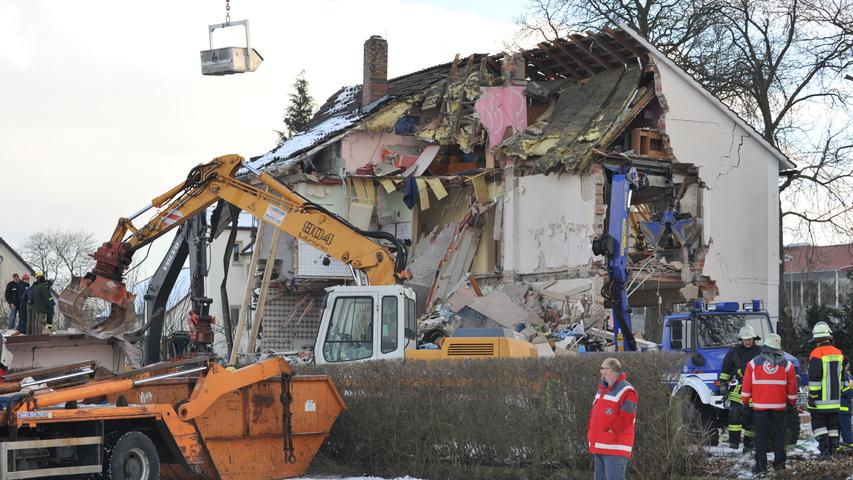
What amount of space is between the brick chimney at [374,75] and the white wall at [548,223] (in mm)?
7321

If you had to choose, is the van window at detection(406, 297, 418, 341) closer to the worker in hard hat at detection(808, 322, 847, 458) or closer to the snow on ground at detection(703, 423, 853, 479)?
the snow on ground at detection(703, 423, 853, 479)

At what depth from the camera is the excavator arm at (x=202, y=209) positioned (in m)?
17.7

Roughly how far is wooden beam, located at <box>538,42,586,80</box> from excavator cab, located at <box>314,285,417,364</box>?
1510 cm

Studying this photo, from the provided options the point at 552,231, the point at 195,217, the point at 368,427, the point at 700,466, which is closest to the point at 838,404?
the point at 700,466

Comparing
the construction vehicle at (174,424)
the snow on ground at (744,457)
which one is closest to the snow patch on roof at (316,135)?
the construction vehicle at (174,424)

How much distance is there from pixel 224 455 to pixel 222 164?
719 cm

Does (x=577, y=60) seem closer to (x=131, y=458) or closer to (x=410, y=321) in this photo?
(x=410, y=321)

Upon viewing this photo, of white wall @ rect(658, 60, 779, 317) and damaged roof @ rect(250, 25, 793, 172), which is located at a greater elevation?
damaged roof @ rect(250, 25, 793, 172)

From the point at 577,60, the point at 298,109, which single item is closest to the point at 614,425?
the point at 577,60

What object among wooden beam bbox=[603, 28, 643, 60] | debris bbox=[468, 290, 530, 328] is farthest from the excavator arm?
wooden beam bbox=[603, 28, 643, 60]

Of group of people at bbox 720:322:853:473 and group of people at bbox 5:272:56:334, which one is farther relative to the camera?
group of people at bbox 5:272:56:334

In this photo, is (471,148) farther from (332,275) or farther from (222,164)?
(222,164)

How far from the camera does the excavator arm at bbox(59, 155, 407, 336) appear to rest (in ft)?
57.9

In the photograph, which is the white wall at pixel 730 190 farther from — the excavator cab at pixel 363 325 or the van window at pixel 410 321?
the excavator cab at pixel 363 325
